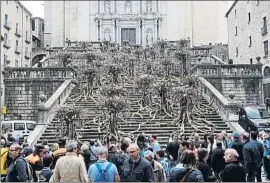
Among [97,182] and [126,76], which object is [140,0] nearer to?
[126,76]

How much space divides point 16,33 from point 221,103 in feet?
89.7

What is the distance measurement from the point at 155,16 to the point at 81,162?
4304 centimetres

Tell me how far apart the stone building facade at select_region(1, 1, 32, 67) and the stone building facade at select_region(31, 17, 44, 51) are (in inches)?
166

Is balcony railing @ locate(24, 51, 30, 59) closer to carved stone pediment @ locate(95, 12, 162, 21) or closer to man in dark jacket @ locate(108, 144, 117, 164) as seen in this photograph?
carved stone pediment @ locate(95, 12, 162, 21)

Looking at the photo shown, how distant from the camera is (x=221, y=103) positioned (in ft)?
62.8

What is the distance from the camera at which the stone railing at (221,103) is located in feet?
60.0

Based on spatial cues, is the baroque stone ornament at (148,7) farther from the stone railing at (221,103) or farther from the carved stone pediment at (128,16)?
the stone railing at (221,103)

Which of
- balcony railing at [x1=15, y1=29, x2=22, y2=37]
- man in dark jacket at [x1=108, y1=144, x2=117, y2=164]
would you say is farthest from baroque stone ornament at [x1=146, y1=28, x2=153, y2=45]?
man in dark jacket at [x1=108, y1=144, x2=117, y2=164]

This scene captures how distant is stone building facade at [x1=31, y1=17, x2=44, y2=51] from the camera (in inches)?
1998

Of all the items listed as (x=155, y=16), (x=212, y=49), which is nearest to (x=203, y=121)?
(x=212, y=49)

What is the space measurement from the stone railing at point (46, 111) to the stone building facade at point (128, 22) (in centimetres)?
2727

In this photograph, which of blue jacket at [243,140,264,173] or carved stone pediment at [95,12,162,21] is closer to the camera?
blue jacket at [243,140,264,173]

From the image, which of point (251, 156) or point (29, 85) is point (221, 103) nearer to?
point (251, 156)

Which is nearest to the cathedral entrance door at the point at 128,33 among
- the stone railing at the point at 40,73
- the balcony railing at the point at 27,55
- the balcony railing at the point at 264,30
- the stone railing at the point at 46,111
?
the balcony railing at the point at 27,55
